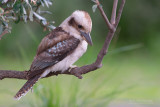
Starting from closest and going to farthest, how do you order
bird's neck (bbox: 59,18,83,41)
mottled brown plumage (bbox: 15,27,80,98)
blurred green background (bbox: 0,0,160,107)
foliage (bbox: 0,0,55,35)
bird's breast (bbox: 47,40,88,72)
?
foliage (bbox: 0,0,55,35)
mottled brown plumage (bbox: 15,27,80,98)
bird's breast (bbox: 47,40,88,72)
bird's neck (bbox: 59,18,83,41)
blurred green background (bbox: 0,0,160,107)

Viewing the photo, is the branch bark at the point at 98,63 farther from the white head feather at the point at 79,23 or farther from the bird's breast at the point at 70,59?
the white head feather at the point at 79,23

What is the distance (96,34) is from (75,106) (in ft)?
21.2

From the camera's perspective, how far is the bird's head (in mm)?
5465

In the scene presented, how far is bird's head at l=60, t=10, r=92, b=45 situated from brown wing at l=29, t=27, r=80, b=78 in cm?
8

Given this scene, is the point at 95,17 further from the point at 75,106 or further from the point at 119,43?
the point at 75,106

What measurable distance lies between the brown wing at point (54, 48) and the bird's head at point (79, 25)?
80mm

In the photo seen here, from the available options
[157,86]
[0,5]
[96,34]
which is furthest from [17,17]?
[96,34]

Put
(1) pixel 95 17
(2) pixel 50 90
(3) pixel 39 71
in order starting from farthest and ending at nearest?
(1) pixel 95 17
(2) pixel 50 90
(3) pixel 39 71

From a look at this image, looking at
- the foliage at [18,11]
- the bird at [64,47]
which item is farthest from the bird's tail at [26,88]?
the foliage at [18,11]

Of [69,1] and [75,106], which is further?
[69,1]

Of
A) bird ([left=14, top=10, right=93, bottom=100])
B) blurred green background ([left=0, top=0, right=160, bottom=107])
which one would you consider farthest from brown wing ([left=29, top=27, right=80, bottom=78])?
blurred green background ([left=0, top=0, right=160, bottom=107])

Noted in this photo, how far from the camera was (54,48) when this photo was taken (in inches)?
220

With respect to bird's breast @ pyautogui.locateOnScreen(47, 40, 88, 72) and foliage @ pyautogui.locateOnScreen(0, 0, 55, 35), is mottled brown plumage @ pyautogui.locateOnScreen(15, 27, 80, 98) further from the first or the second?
foliage @ pyautogui.locateOnScreen(0, 0, 55, 35)

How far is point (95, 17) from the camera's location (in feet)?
40.7
